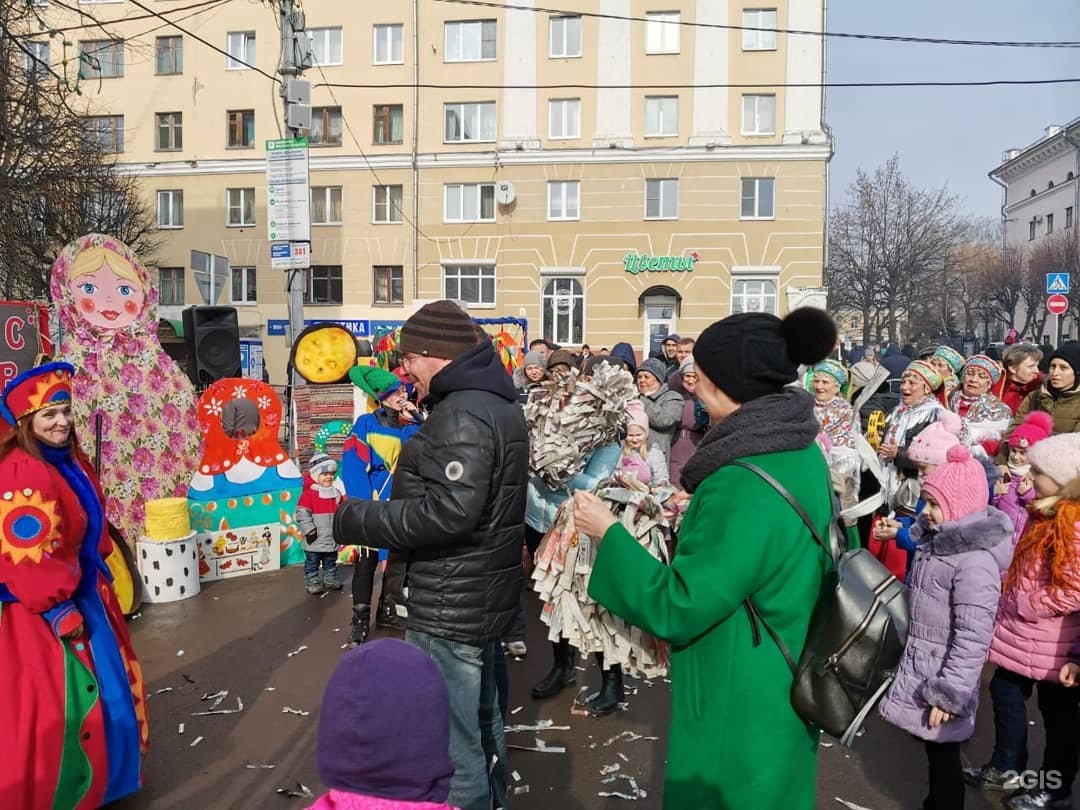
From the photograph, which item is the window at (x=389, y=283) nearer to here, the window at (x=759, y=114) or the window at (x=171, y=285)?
the window at (x=171, y=285)

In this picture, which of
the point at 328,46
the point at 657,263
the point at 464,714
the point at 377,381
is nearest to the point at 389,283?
the point at 328,46

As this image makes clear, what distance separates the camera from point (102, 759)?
3.36m

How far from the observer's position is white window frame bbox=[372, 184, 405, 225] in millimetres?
29531

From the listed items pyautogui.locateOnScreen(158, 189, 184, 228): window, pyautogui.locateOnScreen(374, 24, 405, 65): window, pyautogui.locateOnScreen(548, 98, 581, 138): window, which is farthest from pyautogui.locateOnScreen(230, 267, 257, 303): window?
pyautogui.locateOnScreen(548, 98, 581, 138): window

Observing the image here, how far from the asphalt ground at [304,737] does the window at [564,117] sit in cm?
2445

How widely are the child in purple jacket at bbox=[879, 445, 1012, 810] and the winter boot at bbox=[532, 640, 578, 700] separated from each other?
6.82 feet

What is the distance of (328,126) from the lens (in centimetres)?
2978

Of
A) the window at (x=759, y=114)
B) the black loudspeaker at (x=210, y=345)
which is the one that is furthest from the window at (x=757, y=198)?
the black loudspeaker at (x=210, y=345)

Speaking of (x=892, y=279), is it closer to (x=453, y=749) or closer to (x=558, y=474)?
(x=558, y=474)

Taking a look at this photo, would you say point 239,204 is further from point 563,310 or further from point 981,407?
point 981,407

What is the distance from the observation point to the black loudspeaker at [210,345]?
1304 cm

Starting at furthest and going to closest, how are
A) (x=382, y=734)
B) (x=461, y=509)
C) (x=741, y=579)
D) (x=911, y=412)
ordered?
(x=911, y=412), (x=461, y=509), (x=741, y=579), (x=382, y=734)

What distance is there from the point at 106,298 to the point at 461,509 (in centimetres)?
552

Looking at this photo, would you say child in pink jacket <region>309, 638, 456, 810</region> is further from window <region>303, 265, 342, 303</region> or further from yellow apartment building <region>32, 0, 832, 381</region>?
window <region>303, 265, 342, 303</region>
